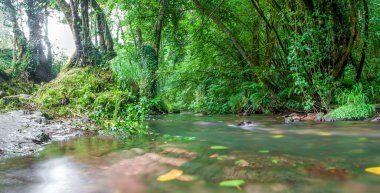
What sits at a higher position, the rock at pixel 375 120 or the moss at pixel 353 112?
the moss at pixel 353 112

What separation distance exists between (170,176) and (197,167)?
0.78 ft

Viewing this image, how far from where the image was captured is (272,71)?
734 centimetres

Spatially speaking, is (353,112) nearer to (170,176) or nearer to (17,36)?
(170,176)

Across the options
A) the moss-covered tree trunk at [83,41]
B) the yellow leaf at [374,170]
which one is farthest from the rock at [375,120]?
the moss-covered tree trunk at [83,41]

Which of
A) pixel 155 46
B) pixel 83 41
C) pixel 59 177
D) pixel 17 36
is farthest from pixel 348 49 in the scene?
pixel 17 36

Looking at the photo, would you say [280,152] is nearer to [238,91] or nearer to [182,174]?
[182,174]

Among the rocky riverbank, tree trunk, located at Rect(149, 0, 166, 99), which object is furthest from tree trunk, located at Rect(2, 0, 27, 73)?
the rocky riverbank

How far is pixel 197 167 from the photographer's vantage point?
1.87m

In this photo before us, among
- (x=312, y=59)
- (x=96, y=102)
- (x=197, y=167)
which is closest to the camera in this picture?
(x=197, y=167)

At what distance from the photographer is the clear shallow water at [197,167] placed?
4.85 feet

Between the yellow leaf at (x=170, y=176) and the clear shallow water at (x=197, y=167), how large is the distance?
4 cm

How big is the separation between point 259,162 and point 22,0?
14.5 meters

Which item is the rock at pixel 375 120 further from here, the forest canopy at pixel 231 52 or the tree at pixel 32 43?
the tree at pixel 32 43

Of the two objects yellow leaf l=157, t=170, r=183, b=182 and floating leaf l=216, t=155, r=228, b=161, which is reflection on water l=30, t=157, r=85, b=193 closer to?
yellow leaf l=157, t=170, r=183, b=182
